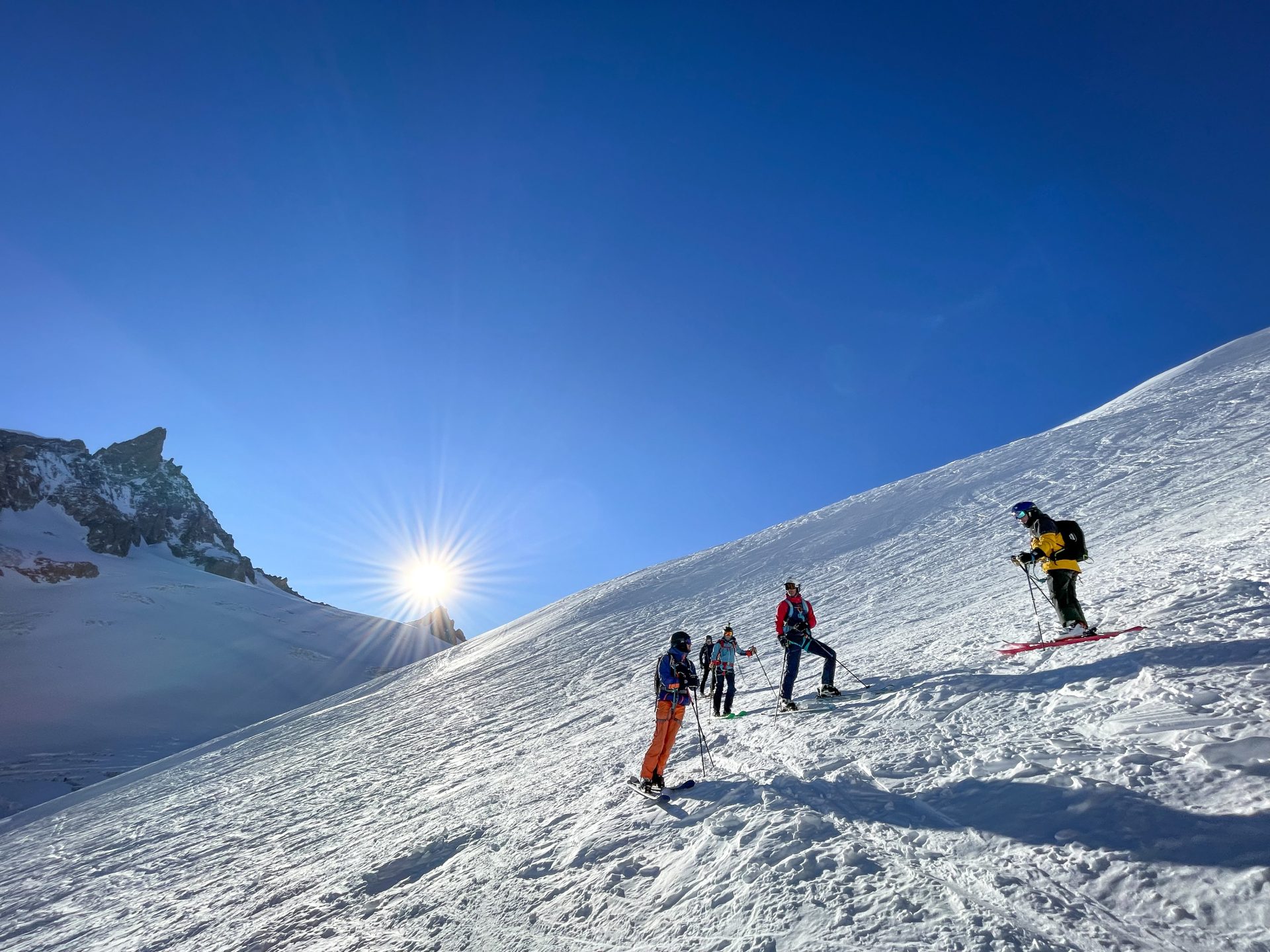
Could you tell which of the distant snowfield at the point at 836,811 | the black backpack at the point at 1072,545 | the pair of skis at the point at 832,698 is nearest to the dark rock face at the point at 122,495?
the distant snowfield at the point at 836,811

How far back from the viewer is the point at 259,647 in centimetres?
5512

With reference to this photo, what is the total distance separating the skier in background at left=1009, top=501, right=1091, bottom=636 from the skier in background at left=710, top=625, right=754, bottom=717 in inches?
184

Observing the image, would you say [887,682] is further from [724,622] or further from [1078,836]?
[724,622]

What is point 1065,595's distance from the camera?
307 inches

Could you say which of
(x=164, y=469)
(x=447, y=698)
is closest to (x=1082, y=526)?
(x=447, y=698)

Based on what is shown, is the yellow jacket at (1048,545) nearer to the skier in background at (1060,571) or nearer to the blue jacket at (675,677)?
the skier in background at (1060,571)

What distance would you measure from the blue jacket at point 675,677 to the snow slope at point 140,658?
4097 centimetres

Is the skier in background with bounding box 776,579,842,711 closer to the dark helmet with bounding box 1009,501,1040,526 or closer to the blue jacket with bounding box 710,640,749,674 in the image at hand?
the blue jacket with bounding box 710,640,749,674

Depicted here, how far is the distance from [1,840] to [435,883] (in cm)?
2083

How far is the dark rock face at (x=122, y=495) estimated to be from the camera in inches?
3418

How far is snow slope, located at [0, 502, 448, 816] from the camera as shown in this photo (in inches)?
1435

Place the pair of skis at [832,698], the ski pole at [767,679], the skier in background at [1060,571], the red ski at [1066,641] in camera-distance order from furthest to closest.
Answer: the ski pole at [767,679], the pair of skis at [832,698], the skier in background at [1060,571], the red ski at [1066,641]

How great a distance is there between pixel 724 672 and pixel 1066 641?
5.31m

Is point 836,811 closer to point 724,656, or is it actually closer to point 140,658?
point 724,656
